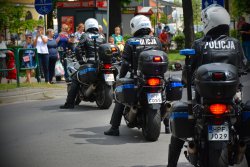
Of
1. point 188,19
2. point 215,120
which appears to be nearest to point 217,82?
point 215,120

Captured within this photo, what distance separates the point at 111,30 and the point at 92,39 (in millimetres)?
14463

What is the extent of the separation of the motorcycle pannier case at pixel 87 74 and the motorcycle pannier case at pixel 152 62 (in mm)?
4091

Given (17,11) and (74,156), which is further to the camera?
(17,11)

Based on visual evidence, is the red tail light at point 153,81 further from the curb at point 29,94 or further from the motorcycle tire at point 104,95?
the curb at point 29,94

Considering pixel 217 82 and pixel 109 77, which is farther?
pixel 109 77

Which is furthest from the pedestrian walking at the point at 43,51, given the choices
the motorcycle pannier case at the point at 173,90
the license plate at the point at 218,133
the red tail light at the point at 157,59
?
the license plate at the point at 218,133

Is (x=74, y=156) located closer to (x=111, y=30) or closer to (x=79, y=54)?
(x=79, y=54)

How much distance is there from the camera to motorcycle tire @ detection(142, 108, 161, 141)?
900cm

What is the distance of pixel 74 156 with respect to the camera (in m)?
8.26

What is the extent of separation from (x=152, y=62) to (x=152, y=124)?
876 millimetres

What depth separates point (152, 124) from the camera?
9.04 m

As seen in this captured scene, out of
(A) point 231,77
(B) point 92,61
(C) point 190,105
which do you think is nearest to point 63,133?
(B) point 92,61

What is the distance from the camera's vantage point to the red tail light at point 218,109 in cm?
570

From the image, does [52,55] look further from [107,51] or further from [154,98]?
[154,98]
